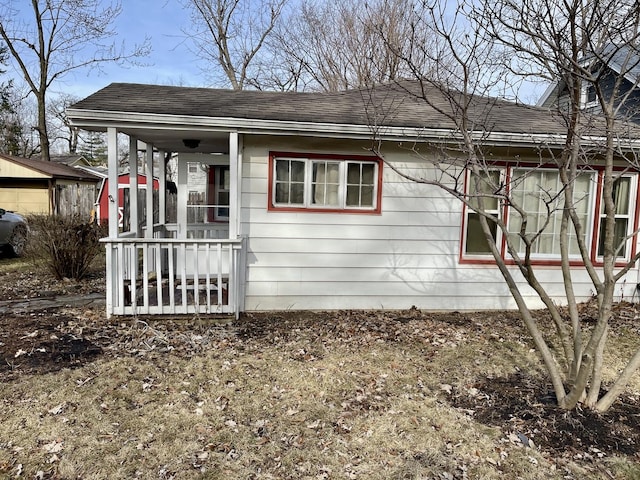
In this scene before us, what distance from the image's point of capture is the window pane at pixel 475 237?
6543 millimetres

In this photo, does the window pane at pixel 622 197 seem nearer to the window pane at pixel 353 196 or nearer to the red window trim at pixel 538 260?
the red window trim at pixel 538 260

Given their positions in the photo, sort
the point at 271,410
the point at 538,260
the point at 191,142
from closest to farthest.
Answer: the point at 271,410 < the point at 538,260 < the point at 191,142

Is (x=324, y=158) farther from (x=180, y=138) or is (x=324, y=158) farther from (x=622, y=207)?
(x=622, y=207)

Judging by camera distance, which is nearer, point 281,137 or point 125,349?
point 125,349

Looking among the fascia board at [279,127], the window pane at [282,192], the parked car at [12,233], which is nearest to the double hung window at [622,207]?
the fascia board at [279,127]

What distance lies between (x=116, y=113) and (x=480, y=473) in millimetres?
5007

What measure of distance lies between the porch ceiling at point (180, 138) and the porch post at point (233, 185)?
262mm

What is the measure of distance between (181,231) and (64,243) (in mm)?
2313

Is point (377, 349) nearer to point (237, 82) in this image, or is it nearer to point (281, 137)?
point (281, 137)

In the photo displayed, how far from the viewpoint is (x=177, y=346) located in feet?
16.0

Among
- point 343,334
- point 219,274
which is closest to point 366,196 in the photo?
point 343,334

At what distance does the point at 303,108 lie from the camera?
626 centimetres

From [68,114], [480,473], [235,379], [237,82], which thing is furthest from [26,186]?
[480,473]

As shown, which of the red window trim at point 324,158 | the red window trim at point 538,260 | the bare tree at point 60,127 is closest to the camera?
the red window trim at point 324,158
